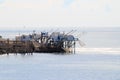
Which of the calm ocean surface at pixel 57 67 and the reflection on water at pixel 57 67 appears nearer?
the calm ocean surface at pixel 57 67

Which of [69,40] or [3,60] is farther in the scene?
[69,40]

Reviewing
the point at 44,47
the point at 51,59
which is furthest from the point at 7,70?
the point at 44,47

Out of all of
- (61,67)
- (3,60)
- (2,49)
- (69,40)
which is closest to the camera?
(61,67)

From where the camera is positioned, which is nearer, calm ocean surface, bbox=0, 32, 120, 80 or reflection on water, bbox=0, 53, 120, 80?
calm ocean surface, bbox=0, 32, 120, 80

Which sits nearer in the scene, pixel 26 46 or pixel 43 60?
pixel 43 60

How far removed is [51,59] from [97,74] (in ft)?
93.6

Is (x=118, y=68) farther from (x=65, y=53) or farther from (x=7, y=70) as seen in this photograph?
(x=65, y=53)

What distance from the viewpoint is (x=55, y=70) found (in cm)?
9331

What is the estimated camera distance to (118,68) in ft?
315

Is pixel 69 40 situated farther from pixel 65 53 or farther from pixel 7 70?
pixel 7 70

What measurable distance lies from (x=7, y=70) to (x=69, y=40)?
41097 millimetres

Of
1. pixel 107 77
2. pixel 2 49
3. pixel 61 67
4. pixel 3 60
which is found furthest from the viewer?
pixel 2 49

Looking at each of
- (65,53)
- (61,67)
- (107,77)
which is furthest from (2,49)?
(107,77)

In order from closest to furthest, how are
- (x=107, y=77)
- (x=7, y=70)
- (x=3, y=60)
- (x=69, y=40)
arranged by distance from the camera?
1. (x=107, y=77)
2. (x=7, y=70)
3. (x=3, y=60)
4. (x=69, y=40)
